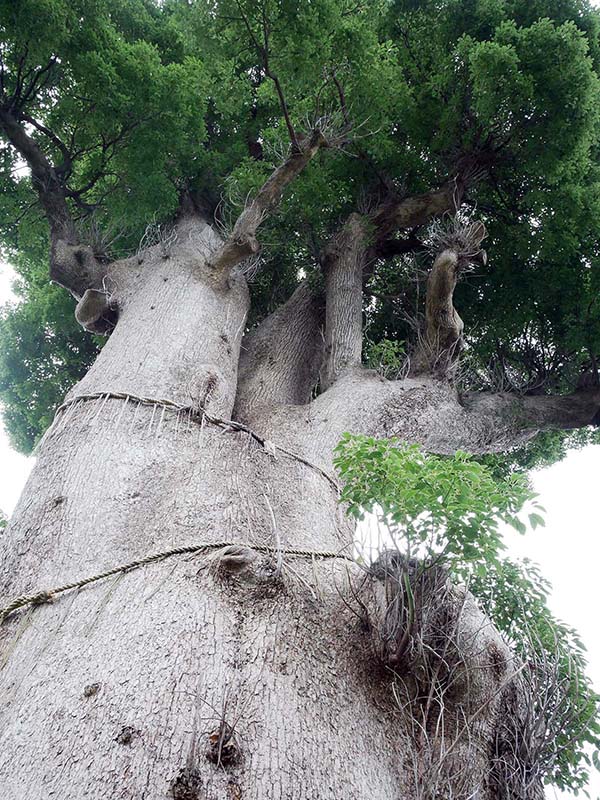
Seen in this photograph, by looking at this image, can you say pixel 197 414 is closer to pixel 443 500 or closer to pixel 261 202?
pixel 443 500

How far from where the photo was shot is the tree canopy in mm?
6082

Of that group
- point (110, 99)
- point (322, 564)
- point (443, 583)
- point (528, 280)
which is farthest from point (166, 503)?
point (528, 280)

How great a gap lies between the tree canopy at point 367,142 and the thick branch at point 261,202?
0.16 m

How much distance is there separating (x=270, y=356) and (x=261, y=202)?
1327 mm

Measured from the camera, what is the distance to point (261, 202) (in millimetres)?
5555

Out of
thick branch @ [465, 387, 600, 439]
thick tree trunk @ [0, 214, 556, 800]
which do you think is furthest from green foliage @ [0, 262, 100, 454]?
thick branch @ [465, 387, 600, 439]

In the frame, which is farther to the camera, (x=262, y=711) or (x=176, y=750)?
(x=262, y=711)

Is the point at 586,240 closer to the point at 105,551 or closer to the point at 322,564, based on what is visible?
the point at 322,564

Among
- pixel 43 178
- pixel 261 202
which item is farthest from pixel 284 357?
pixel 43 178

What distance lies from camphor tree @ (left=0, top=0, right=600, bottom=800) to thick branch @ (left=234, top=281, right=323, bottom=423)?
0.04 metres

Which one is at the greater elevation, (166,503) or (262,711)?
(166,503)

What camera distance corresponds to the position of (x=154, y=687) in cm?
216

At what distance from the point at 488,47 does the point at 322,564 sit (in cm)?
528

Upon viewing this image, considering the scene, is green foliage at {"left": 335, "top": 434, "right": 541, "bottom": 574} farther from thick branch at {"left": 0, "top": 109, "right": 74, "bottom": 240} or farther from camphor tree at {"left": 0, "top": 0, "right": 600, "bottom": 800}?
thick branch at {"left": 0, "top": 109, "right": 74, "bottom": 240}
